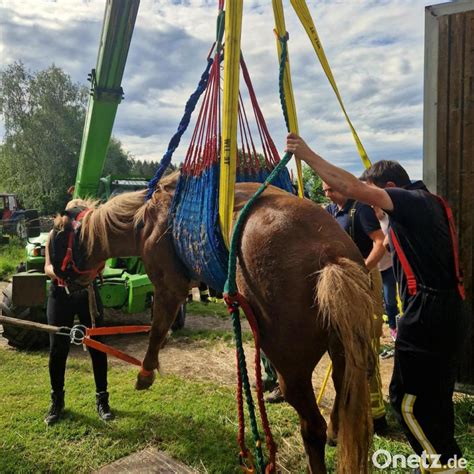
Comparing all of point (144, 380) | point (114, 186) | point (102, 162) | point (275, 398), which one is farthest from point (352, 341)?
point (114, 186)

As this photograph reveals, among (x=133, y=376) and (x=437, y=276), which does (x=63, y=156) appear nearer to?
(x=133, y=376)

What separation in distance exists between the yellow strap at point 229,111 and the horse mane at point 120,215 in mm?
752

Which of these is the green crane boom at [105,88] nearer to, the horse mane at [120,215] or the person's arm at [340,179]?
the horse mane at [120,215]

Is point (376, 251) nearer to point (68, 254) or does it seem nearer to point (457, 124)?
point (457, 124)

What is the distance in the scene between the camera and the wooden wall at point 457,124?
8.75ft

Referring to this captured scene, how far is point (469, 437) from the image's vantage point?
8.76 ft

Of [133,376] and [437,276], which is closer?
[437,276]

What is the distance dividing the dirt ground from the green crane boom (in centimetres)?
200

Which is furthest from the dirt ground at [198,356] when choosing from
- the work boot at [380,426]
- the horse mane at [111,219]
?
the horse mane at [111,219]

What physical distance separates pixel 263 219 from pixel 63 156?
93.6 feet

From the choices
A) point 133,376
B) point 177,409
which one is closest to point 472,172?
point 177,409

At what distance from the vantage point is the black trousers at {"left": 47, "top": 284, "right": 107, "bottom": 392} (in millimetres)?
3154

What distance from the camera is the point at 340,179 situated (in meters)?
1.57

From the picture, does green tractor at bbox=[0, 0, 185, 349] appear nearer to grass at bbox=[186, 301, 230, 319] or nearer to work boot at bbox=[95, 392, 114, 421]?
grass at bbox=[186, 301, 230, 319]
